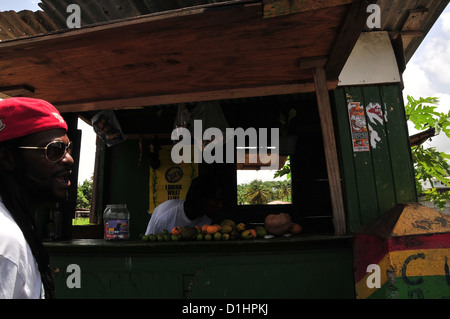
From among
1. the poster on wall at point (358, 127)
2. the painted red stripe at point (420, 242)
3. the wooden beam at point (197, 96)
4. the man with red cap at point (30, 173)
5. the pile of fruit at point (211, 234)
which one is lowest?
the painted red stripe at point (420, 242)

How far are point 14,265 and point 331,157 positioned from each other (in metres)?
2.83

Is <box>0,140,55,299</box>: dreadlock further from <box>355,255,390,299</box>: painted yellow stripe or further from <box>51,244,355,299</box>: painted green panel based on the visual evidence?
<box>355,255,390,299</box>: painted yellow stripe

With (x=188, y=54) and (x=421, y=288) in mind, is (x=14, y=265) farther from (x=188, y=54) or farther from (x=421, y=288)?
(x=421, y=288)

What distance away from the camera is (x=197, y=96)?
152 inches

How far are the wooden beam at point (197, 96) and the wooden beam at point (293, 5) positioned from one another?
1.26 m

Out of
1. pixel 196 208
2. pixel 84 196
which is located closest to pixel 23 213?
pixel 196 208

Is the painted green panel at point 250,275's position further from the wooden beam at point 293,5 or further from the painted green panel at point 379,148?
the wooden beam at point 293,5

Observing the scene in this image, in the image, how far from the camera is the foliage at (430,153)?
6137mm

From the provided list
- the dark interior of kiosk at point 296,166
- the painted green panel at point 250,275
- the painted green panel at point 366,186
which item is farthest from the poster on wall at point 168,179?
the painted green panel at point 366,186

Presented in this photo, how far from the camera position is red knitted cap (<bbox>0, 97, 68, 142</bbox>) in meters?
1.21

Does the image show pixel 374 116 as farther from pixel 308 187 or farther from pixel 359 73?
pixel 308 187

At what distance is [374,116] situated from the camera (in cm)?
358

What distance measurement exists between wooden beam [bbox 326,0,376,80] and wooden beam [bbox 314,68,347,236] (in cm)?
15

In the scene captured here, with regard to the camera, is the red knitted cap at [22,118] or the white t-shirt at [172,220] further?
the white t-shirt at [172,220]
